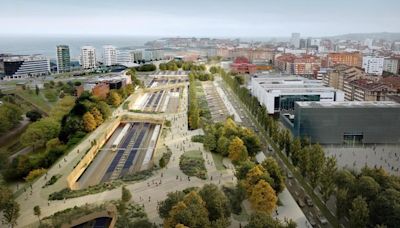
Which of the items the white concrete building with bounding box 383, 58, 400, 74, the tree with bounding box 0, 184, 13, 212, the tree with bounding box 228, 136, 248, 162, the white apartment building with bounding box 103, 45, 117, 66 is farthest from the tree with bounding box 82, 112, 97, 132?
the white concrete building with bounding box 383, 58, 400, 74

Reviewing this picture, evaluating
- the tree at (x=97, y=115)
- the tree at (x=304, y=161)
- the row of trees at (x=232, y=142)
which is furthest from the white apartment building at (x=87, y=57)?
the tree at (x=304, y=161)

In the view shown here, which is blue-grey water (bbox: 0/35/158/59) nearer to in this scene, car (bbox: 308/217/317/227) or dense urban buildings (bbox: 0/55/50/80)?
dense urban buildings (bbox: 0/55/50/80)

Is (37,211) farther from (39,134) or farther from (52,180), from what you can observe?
(39,134)

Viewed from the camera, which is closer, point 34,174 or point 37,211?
point 37,211

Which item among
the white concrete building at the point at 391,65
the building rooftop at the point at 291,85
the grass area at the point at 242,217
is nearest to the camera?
the grass area at the point at 242,217

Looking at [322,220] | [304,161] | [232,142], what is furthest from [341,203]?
[232,142]

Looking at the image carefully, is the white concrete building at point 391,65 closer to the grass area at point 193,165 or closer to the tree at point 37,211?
the grass area at point 193,165

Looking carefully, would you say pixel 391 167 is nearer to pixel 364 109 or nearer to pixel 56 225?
pixel 364 109
